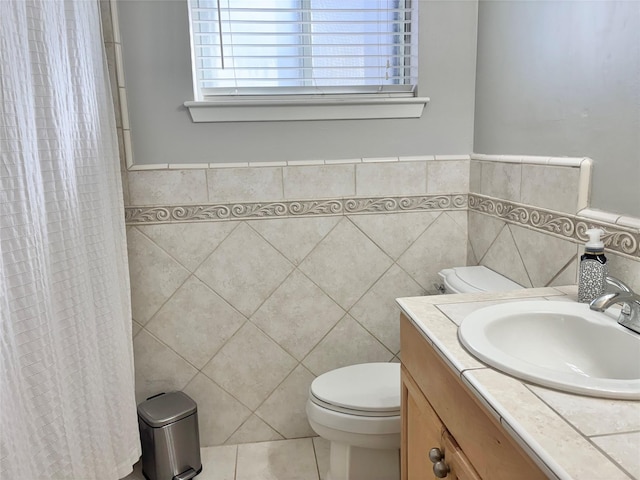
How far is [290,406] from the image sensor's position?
82.3 inches

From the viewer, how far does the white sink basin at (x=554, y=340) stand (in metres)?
0.98

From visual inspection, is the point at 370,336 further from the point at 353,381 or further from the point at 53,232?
the point at 53,232

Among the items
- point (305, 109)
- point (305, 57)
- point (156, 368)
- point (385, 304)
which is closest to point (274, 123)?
point (305, 109)

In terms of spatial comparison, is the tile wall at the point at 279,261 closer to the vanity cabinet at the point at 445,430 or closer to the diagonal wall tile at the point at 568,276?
the diagonal wall tile at the point at 568,276

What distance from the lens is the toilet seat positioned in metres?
1.60

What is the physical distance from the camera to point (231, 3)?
1.85 meters

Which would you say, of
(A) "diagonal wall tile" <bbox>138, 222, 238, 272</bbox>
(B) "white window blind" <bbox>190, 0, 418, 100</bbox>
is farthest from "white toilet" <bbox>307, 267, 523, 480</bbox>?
(B) "white window blind" <bbox>190, 0, 418, 100</bbox>

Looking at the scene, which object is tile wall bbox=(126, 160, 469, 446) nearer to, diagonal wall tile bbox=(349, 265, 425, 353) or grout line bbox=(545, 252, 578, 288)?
diagonal wall tile bbox=(349, 265, 425, 353)

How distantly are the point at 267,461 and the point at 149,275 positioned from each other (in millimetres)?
886

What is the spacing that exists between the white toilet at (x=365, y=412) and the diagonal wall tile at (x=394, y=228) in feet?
0.79

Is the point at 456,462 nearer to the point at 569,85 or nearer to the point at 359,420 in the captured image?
the point at 359,420

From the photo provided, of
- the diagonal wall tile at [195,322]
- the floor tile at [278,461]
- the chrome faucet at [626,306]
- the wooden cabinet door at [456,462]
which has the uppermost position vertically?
the chrome faucet at [626,306]

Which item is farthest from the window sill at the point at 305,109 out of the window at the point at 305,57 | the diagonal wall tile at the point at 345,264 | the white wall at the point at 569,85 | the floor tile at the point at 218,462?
the floor tile at the point at 218,462

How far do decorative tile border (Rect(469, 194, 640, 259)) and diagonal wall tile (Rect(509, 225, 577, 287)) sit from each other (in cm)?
2
